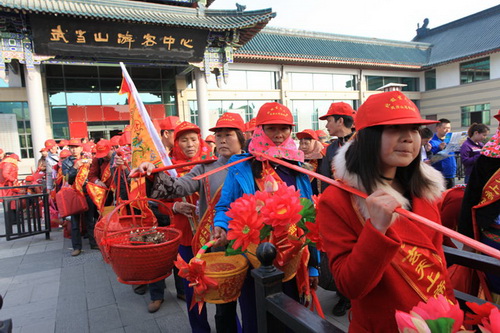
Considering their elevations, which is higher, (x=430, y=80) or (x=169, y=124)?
(x=430, y=80)

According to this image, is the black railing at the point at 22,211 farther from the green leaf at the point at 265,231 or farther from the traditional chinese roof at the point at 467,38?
the traditional chinese roof at the point at 467,38

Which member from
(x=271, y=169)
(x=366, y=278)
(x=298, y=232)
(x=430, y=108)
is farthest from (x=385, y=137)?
(x=430, y=108)

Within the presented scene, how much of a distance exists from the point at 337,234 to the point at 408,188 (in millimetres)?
407

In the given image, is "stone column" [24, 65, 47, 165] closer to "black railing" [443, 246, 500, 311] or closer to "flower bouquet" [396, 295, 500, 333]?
"black railing" [443, 246, 500, 311]

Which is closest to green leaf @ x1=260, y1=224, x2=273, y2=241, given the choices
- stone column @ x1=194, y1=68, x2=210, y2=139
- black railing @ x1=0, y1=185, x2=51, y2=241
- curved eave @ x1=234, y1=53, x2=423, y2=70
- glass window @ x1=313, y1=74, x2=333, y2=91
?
black railing @ x1=0, y1=185, x2=51, y2=241

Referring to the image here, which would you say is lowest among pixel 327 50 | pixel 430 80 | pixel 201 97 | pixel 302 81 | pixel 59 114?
pixel 59 114

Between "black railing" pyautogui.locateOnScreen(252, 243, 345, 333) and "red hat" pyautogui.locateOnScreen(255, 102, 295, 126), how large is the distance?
3.40 feet

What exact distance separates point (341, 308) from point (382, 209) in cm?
235

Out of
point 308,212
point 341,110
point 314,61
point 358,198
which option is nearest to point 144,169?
point 308,212

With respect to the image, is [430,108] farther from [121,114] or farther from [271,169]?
[271,169]

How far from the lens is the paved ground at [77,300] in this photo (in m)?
2.84

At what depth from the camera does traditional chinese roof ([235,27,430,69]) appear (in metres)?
16.0

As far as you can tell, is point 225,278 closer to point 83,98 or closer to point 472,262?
point 472,262

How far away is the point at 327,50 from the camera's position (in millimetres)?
19109
